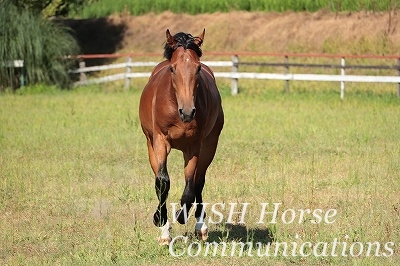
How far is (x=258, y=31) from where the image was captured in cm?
4238

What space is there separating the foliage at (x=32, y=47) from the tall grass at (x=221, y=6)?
1302 centimetres

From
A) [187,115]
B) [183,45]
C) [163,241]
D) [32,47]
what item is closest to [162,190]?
[163,241]

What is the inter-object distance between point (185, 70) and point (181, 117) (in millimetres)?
472

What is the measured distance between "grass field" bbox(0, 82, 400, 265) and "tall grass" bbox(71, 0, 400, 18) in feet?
57.1

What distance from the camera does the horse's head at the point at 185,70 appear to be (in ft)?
27.0

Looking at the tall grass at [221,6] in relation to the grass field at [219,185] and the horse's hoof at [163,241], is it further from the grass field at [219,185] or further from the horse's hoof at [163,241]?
the horse's hoof at [163,241]

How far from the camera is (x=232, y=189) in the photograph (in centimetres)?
1175

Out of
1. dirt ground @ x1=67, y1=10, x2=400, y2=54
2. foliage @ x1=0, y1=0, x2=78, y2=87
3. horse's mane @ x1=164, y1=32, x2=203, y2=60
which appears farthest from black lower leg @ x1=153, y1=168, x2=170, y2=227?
dirt ground @ x1=67, y1=10, x2=400, y2=54

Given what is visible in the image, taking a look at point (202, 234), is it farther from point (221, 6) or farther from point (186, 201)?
point (221, 6)

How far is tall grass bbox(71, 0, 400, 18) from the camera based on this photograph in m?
39.7

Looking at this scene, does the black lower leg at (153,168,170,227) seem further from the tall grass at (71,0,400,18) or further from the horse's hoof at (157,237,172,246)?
the tall grass at (71,0,400,18)

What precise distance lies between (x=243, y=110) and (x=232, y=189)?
11517mm

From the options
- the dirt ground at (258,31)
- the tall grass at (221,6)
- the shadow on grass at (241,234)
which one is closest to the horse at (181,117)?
the shadow on grass at (241,234)

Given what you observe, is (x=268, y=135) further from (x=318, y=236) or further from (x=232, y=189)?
(x=318, y=236)
